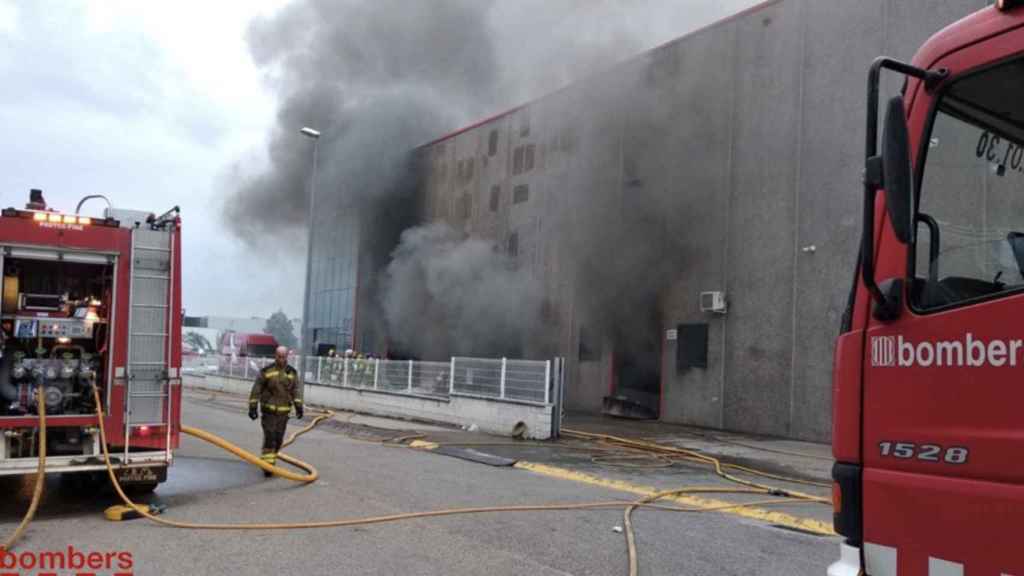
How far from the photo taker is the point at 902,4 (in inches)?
462

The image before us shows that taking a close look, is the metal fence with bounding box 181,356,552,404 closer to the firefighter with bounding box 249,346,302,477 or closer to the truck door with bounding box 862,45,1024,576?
the firefighter with bounding box 249,346,302,477

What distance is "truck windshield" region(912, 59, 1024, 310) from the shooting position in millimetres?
2211

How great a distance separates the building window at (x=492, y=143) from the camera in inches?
868

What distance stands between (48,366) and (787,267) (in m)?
11.2

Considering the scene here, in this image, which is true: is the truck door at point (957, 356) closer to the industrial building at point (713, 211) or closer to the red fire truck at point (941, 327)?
the red fire truck at point (941, 327)

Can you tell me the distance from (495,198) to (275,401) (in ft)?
48.3

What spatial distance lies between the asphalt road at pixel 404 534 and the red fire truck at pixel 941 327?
8.02 feet

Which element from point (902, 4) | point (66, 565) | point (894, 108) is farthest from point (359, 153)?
point (894, 108)

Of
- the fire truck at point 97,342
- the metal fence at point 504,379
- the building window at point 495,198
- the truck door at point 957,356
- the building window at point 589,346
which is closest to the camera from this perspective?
the truck door at point 957,356

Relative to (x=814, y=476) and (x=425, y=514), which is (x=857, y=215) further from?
(x=425, y=514)

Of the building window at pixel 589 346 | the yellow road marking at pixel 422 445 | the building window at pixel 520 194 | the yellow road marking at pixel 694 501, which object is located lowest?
the yellow road marking at pixel 422 445

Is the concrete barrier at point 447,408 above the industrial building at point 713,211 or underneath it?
underneath

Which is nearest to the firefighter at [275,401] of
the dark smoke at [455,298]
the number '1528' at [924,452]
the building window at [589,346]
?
the number '1528' at [924,452]

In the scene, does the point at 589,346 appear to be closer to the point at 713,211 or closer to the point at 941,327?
the point at 713,211
